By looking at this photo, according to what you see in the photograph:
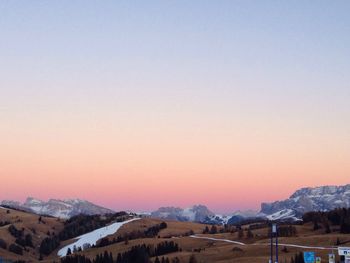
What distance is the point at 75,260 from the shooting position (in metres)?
158

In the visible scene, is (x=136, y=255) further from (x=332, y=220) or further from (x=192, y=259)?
(x=332, y=220)

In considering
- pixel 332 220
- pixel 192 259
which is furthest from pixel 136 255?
pixel 332 220

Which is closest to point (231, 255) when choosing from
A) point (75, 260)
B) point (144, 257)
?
point (144, 257)

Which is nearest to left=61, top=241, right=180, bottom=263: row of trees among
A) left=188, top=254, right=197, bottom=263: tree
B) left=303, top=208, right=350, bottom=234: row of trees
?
left=188, top=254, right=197, bottom=263: tree

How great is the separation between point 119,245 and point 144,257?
150ft

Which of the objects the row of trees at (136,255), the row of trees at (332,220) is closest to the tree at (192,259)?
the row of trees at (136,255)

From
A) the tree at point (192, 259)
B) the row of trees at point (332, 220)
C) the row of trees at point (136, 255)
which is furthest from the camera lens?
the row of trees at point (332, 220)

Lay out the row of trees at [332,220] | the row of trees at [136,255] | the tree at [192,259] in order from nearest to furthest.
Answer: the tree at [192,259], the row of trees at [136,255], the row of trees at [332,220]

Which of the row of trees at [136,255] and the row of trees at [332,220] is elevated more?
the row of trees at [332,220]

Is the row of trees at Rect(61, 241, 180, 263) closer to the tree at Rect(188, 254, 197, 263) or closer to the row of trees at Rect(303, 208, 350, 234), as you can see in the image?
the tree at Rect(188, 254, 197, 263)

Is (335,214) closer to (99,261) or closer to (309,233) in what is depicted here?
(309,233)

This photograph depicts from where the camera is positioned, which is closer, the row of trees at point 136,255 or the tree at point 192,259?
the tree at point 192,259

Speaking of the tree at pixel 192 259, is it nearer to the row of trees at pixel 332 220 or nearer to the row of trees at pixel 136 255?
the row of trees at pixel 136 255

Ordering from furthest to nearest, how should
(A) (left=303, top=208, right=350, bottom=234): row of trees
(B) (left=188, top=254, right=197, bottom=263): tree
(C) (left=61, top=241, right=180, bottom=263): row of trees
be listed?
(A) (left=303, top=208, right=350, bottom=234): row of trees
(C) (left=61, top=241, right=180, bottom=263): row of trees
(B) (left=188, top=254, right=197, bottom=263): tree
